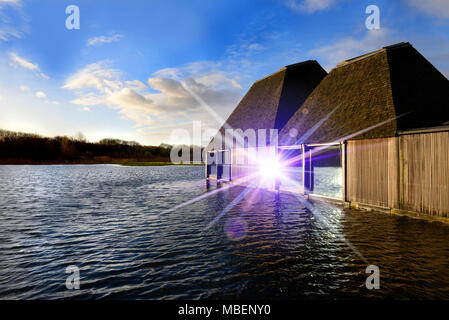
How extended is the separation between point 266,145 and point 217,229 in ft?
39.3

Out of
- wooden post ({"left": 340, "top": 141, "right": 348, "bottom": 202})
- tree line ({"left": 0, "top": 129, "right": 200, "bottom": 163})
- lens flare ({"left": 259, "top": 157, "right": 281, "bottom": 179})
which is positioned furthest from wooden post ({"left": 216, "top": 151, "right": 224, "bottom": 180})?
tree line ({"left": 0, "top": 129, "right": 200, "bottom": 163})

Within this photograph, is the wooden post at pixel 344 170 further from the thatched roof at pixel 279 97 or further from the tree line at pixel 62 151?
the tree line at pixel 62 151

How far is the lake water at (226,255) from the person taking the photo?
524 cm

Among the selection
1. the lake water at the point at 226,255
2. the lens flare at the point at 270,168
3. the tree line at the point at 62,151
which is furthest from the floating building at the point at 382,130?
the tree line at the point at 62,151

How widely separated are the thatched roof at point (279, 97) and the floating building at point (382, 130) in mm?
264

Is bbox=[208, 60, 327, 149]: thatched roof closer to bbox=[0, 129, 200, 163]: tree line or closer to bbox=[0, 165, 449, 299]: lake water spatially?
bbox=[0, 165, 449, 299]: lake water

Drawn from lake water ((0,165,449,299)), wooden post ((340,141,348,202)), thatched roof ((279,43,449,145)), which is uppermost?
thatched roof ((279,43,449,145))

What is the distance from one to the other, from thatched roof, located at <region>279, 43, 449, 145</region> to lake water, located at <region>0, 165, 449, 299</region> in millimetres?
5354

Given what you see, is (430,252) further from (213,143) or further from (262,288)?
(213,143)

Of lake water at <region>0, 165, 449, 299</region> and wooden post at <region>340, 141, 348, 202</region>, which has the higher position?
wooden post at <region>340, 141, 348, 202</region>

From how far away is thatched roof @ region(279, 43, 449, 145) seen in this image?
42.3 feet

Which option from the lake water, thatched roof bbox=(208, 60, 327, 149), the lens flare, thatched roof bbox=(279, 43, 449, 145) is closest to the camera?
the lake water

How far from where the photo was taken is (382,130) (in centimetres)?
1241
